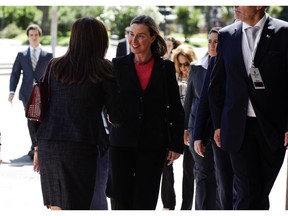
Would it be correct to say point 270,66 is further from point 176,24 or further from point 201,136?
point 176,24

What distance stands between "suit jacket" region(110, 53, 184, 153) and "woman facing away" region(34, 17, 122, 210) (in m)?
0.62

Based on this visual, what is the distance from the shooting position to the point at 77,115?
5230 millimetres

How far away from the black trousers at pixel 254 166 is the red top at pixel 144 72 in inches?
36.3

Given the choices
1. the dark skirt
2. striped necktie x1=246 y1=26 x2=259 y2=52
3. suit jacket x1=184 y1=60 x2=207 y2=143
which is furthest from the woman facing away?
suit jacket x1=184 y1=60 x2=207 y2=143

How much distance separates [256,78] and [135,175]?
3.97 feet

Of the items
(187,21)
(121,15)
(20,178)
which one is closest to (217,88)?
(20,178)

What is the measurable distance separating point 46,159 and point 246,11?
1.71 m

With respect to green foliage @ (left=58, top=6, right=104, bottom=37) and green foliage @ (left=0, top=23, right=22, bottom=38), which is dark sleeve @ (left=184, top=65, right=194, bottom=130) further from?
green foliage @ (left=58, top=6, right=104, bottom=37)

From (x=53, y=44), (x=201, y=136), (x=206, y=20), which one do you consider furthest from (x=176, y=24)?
(x=201, y=136)

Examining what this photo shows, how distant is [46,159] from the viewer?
5.26 m

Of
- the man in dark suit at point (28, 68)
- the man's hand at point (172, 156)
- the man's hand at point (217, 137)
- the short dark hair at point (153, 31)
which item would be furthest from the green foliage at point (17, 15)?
the man's hand at point (217, 137)

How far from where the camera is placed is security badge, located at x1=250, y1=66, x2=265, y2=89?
17.9 ft

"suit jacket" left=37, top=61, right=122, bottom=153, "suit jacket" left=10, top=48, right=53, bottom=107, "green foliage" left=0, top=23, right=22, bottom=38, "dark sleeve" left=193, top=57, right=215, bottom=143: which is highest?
"suit jacket" left=37, top=61, right=122, bottom=153

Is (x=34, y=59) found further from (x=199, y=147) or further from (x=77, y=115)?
(x=77, y=115)
